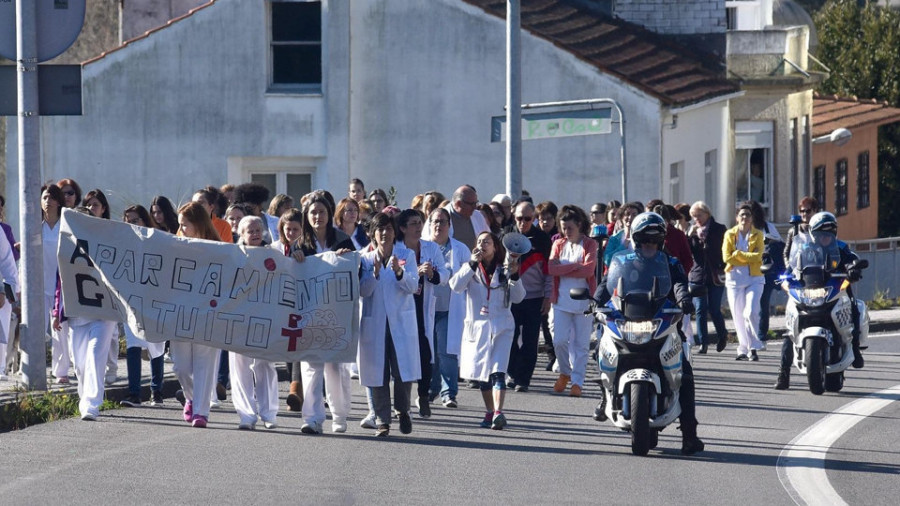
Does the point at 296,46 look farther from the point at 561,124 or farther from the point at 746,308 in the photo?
the point at 746,308

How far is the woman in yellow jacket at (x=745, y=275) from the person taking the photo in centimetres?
1823

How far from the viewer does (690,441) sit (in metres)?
11.3

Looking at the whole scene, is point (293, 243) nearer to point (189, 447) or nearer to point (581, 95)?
point (189, 447)

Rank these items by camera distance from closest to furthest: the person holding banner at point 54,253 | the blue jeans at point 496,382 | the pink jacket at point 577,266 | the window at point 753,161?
the blue jeans at point 496,382
the person holding banner at point 54,253
the pink jacket at point 577,266
the window at point 753,161

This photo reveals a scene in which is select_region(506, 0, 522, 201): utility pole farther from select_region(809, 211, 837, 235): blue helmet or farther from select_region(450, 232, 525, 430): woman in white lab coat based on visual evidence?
select_region(450, 232, 525, 430): woman in white lab coat

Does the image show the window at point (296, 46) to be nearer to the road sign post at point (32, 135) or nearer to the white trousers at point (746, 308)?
the white trousers at point (746, 308)

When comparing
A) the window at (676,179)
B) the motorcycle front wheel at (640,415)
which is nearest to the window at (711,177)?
the window at (676,179)

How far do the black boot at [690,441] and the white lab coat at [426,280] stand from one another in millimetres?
2238

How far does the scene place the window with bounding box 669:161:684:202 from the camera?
29.8 m

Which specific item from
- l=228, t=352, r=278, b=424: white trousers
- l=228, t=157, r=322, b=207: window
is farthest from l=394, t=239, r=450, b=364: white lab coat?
l=228, t=157, r=322, b=207: window

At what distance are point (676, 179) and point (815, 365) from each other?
50.6 feet

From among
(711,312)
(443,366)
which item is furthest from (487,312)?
(711,312)

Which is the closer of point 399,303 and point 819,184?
point 399,303

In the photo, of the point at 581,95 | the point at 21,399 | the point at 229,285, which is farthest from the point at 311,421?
the point at 581,95
